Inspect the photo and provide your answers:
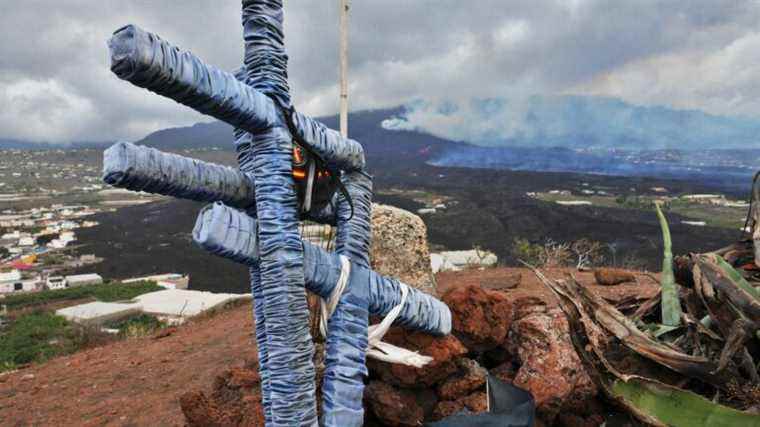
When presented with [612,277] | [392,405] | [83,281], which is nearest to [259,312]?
[392,405]

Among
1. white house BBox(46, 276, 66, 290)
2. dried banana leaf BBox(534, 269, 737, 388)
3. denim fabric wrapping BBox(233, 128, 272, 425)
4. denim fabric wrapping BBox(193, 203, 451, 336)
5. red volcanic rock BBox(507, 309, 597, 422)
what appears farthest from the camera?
white house BBox(46, 276, 66, 290)

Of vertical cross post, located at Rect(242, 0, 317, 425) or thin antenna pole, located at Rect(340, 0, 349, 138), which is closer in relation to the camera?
vertical cross post, located at Rect(242, 0, 317, 425)

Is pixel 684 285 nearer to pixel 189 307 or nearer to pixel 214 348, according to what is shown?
pixel 214 348

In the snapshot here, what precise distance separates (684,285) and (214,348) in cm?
614

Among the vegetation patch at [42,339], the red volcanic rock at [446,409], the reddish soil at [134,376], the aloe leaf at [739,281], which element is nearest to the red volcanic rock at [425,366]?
the red volcanic rock at [446,409]

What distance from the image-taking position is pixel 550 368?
2.96m

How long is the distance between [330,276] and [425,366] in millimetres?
885

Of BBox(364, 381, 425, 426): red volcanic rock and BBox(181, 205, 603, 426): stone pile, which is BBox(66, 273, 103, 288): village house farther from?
BBox(364, 381, 425, 426): red volcanic rock

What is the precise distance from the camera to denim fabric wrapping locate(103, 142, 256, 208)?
1.79 metres

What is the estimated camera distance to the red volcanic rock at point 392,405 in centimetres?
288

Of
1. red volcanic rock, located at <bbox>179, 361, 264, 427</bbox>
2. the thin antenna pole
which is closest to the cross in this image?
red volcanic rock, located at <bbox>179, 361, 264, 427</bbox>

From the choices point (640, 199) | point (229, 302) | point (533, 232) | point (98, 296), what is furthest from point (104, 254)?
point (640, 199)

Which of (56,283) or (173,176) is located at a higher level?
(173,176)

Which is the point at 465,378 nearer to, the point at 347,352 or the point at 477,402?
the point at 477,402
